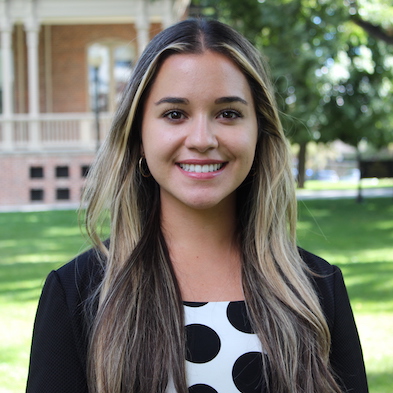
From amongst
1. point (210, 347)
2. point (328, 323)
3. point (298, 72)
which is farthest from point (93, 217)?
point (298, 72)

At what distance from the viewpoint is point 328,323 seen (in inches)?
79.1

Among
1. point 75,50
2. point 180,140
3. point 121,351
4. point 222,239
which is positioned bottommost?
point 121,351

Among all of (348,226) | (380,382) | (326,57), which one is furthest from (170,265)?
(326,57)

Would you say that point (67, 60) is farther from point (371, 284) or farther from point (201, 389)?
point (201, 389)

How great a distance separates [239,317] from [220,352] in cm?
13

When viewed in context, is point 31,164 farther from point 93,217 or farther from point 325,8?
point 93,217

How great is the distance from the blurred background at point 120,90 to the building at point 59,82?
0.10 ft

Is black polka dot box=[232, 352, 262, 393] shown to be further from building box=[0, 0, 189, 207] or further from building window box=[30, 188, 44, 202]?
building window box=[30, 188, 44, 202]

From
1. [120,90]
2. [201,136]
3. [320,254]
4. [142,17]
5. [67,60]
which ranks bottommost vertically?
[320,254]

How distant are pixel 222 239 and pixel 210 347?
1.31ft

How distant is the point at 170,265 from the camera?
2051mm

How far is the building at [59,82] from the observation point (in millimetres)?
17688

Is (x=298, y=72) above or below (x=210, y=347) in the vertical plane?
above

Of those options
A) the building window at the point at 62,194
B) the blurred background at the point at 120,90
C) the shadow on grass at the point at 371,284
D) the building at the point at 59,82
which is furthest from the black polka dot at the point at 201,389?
the building window at the point at 62,194
